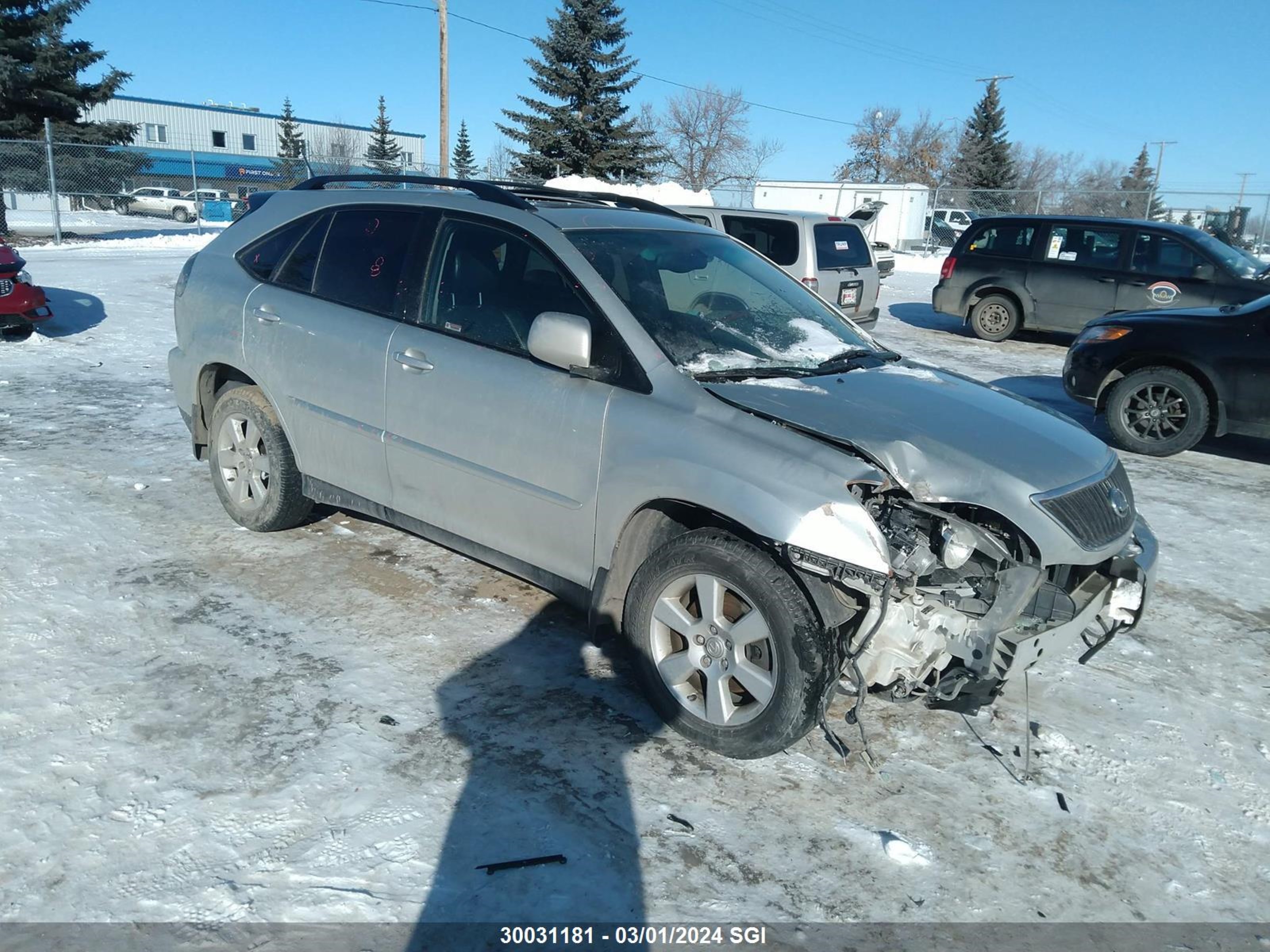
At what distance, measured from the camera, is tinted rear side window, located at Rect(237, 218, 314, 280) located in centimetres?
492

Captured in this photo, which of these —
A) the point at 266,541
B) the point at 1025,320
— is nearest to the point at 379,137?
the point at 1025,320

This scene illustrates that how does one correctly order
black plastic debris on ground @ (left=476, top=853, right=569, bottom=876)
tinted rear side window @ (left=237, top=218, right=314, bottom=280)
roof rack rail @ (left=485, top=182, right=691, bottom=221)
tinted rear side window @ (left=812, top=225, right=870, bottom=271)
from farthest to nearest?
tinted rear side window @ (left=812, top=225, right=870, bottom=271) < tinted rear side window @ (left=237, top=218, right=314, bottom=280) < roof rack rail @ (left=485, top=182, right=691, bottom=221) < black plastic debris on ground @ (left=476, top=853, right=569, bottom=876)

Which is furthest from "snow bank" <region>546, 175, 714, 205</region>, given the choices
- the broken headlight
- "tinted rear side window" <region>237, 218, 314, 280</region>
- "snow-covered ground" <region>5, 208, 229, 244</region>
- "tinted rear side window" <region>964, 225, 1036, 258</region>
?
the broken headlight

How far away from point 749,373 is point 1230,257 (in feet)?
37.3

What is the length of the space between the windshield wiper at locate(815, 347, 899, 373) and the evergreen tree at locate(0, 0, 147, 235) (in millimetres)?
24886

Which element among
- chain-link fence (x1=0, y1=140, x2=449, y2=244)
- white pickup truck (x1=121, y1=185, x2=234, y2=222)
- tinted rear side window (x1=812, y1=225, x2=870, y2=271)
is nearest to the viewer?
tinted rear side window (x1=812, y1=225, x2=870, y2=271)

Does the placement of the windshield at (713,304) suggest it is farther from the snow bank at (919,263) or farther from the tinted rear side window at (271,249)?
the snow bank at (919,263)

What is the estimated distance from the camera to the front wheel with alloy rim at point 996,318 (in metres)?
13.9

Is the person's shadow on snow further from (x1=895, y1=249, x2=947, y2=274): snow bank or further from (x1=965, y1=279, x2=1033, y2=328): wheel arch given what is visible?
(x1=895, y1=249, x2=947, y2=274): snow bank

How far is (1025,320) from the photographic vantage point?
13.8 metres

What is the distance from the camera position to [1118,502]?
11.6 ft

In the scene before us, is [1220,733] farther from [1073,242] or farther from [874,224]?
[874,224]

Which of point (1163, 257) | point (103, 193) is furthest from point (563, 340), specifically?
point (103, 193)

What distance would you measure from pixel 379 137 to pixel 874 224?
38621 millimetres
